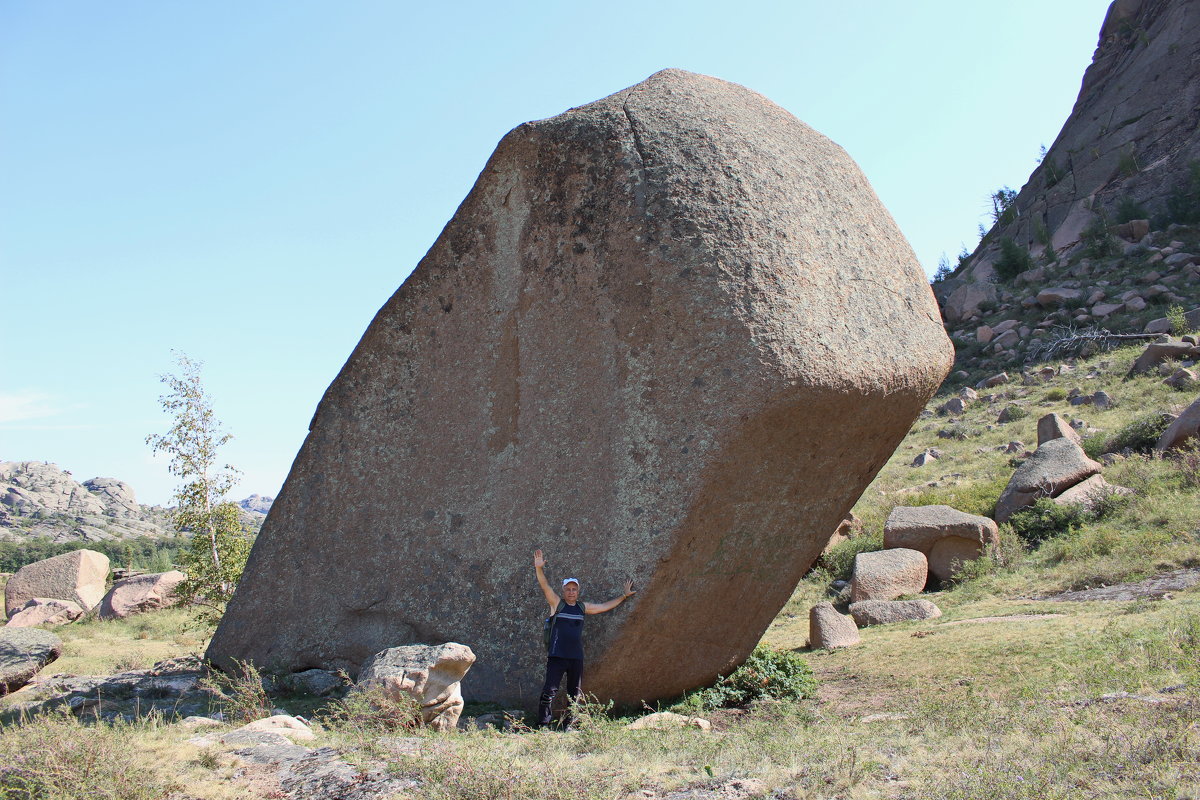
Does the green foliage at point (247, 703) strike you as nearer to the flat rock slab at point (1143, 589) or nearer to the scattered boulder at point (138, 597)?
the flat rock slab at point (1143, 589)

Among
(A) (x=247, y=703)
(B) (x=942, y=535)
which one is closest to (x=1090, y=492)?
(B) (x=942, y=535)

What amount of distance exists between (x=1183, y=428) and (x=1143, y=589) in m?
5.71

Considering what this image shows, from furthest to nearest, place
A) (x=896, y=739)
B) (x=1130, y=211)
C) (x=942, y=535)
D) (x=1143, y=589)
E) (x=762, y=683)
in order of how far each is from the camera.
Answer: (x=1130, y=211), (x=942, y=535), (x=1143, y=589), (x=762, y=683), (x=896, y=739)

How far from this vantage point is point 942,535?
12055 mm

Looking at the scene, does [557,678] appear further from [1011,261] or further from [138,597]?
[1011,261]

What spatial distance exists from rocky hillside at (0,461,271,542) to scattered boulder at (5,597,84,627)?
153 ft

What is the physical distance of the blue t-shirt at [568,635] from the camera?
16.5 feet

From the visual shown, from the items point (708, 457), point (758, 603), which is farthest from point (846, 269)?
point (758, 603)

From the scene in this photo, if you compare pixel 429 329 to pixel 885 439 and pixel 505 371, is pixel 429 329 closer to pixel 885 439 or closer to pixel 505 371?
pixel 505 371

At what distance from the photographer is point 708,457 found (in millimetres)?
4941

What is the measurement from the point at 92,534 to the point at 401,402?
67690 mm

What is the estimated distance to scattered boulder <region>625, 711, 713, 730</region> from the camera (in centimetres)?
491

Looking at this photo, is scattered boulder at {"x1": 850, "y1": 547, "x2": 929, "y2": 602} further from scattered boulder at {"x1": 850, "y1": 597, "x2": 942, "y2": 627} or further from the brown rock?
the brown rock

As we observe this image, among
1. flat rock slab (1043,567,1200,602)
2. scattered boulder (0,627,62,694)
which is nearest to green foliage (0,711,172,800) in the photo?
scattered boulder (0,627,62,694)
